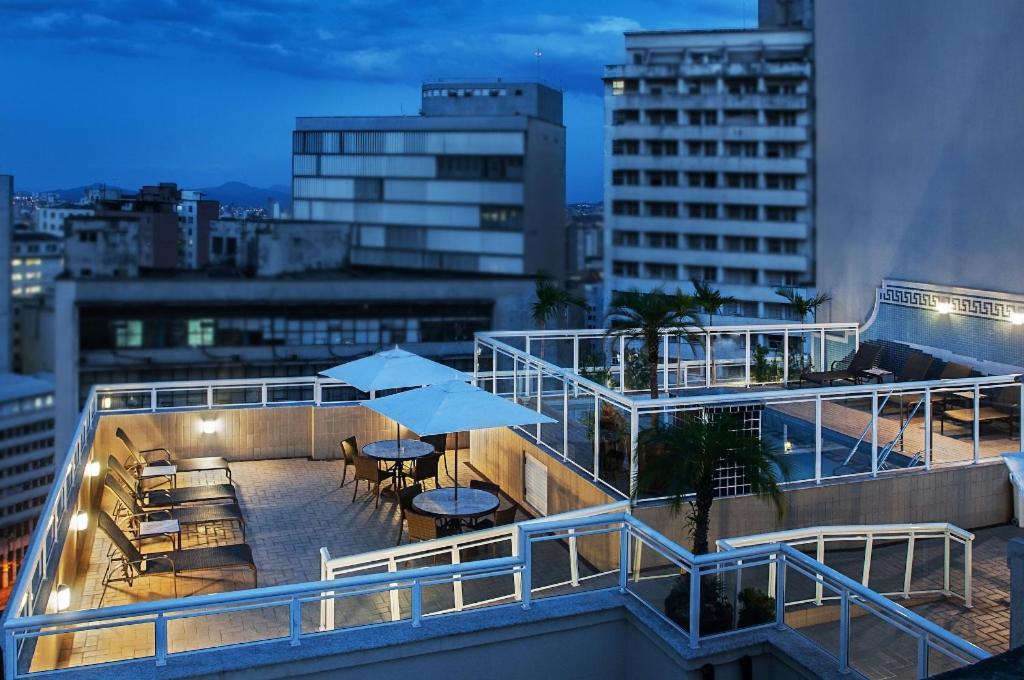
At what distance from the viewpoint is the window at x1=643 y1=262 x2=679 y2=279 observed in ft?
220

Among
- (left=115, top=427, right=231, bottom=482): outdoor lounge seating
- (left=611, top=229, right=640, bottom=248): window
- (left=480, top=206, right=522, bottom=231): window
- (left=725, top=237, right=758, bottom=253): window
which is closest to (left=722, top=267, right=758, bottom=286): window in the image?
(left=725, top=237, right=758, bottom=253): window

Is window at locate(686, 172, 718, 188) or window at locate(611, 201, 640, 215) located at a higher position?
window at locate(686, 172, 718, 188)

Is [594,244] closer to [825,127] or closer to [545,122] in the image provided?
[545,122]

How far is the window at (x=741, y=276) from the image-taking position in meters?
64.9

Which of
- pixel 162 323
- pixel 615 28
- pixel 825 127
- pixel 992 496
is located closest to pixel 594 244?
pixel 162 323

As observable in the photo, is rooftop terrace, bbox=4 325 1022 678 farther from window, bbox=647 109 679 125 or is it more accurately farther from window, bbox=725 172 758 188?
window, bbox=647 109 679 125

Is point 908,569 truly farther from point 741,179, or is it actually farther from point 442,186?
point 442,186

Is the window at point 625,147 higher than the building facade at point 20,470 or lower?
higher

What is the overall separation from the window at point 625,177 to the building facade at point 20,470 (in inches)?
2333

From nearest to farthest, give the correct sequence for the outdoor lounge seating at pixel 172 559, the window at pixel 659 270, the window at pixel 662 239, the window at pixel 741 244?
the outdoor lounge seating at pixel 172 559
the window at pixel 741 244
the window at pixel 662 239
the window at pixel 659 270

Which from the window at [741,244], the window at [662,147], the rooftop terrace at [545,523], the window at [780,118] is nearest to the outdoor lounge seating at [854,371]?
the rooftop terrace at [545,523]

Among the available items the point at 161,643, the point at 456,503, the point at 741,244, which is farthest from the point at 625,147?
the point at 161,643

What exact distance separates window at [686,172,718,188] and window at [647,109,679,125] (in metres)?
3.62

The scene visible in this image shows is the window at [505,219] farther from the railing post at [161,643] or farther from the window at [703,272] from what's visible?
the railing post at [161,643]
